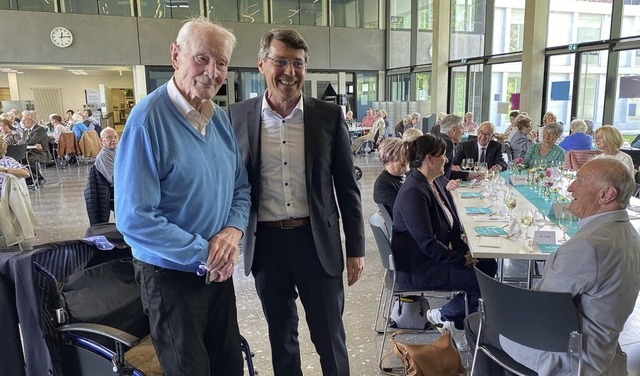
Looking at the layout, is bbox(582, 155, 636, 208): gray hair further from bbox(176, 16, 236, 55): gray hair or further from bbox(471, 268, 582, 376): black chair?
bbox(176, 16, 236, 55): gray hair

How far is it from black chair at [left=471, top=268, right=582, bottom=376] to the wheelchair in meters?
1.44

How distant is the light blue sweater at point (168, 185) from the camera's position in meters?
1.46

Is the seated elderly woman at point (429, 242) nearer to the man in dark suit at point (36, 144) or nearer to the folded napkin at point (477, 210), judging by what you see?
the folded napkin at point (477, 210)

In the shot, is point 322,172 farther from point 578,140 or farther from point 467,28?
point 467,28

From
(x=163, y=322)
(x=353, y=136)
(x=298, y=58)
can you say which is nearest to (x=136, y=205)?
(x=163, y=322)

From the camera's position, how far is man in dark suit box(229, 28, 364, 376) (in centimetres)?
203

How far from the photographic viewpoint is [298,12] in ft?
55.3

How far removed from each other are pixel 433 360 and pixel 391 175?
155 cm

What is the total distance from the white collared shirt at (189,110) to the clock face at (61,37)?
14786 millimetres

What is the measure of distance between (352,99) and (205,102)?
16.7m

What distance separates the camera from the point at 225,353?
5.99 ft

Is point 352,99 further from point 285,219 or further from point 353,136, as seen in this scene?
point 285,219

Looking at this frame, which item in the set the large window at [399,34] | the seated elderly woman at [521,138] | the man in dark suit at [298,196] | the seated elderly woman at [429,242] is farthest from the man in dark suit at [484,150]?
the large window at [399,34]

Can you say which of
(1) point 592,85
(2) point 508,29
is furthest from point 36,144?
(1) point 592,85
